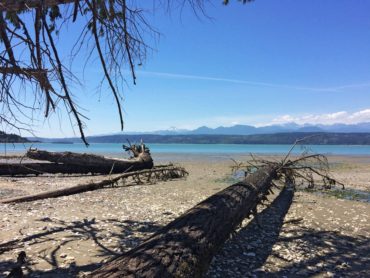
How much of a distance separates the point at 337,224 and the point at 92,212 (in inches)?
208

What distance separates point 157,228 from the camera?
754cm

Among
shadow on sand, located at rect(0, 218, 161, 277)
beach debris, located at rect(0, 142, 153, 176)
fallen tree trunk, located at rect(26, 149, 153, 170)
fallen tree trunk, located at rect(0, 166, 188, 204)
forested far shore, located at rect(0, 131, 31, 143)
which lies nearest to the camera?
forested far shore, located at rect(0, 131, 31, 143)

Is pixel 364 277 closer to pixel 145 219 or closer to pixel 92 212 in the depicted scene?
pixel 145 219

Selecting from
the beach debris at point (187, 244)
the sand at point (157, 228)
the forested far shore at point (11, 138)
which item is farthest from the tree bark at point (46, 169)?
the forested far shore at point (11, 138)

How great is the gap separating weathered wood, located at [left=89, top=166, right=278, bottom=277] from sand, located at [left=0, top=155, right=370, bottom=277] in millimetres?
500

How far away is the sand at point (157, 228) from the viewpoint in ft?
18.1

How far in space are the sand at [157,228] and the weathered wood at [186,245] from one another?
0.50m

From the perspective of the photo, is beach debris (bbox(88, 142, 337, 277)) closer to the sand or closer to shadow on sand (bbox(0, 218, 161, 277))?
the sand

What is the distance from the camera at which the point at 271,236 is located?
24.1 ft

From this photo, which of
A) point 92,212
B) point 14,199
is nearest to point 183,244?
point 92,212

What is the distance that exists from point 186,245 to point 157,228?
3.11 meters

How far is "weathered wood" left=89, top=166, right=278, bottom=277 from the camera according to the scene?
146 inches

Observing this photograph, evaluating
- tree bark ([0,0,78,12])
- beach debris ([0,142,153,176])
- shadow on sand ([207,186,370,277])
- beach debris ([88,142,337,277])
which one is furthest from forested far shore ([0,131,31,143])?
beach debris ([0,142,153,176])

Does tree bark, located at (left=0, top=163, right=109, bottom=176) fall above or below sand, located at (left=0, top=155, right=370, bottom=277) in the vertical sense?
above
